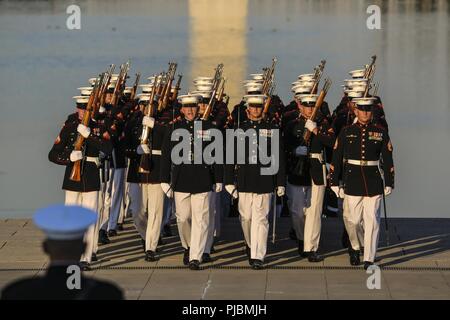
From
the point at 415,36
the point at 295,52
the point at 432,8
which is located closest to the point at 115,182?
the point at 295,52

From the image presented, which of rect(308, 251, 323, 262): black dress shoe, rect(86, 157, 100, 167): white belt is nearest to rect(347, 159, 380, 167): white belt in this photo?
rect(308, 251, 323, 262): black dress shoe

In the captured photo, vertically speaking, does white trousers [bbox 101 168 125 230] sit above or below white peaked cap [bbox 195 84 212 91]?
below

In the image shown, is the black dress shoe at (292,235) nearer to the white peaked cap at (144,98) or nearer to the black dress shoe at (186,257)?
the black dress shoe at (186,257)

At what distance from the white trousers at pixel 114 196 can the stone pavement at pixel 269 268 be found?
0.62ft

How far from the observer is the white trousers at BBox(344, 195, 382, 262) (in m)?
13.8

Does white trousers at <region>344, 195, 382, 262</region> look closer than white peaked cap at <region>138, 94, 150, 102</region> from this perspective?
Yes

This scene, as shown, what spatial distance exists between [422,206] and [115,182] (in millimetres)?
4087

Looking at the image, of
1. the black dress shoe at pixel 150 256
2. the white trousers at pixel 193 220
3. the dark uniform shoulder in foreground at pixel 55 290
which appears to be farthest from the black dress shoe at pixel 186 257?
the dark uniform shoulder in foreground at pixel 55 290

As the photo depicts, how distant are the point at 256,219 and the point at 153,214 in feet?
3.64

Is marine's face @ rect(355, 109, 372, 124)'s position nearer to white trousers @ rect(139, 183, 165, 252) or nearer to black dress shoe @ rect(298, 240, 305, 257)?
black dress shoe @ rect(298, 240, 305, 257)

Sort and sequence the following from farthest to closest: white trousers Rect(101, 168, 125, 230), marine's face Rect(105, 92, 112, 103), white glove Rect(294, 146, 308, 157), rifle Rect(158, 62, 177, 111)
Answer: marine's face Rect(105, 92, 112, 103) → white trousers Rect(101, 168, 125, 230) → rifle Rect(158, 62, 177, 111) → white glove Rect(294, 146, 308, 157)

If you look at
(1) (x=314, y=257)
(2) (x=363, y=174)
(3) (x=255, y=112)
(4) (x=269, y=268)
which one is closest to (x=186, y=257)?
(4) (x=269, y=268)

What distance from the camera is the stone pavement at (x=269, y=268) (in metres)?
12.8

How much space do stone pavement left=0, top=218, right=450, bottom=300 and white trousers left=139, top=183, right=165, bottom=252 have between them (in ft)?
0.58
